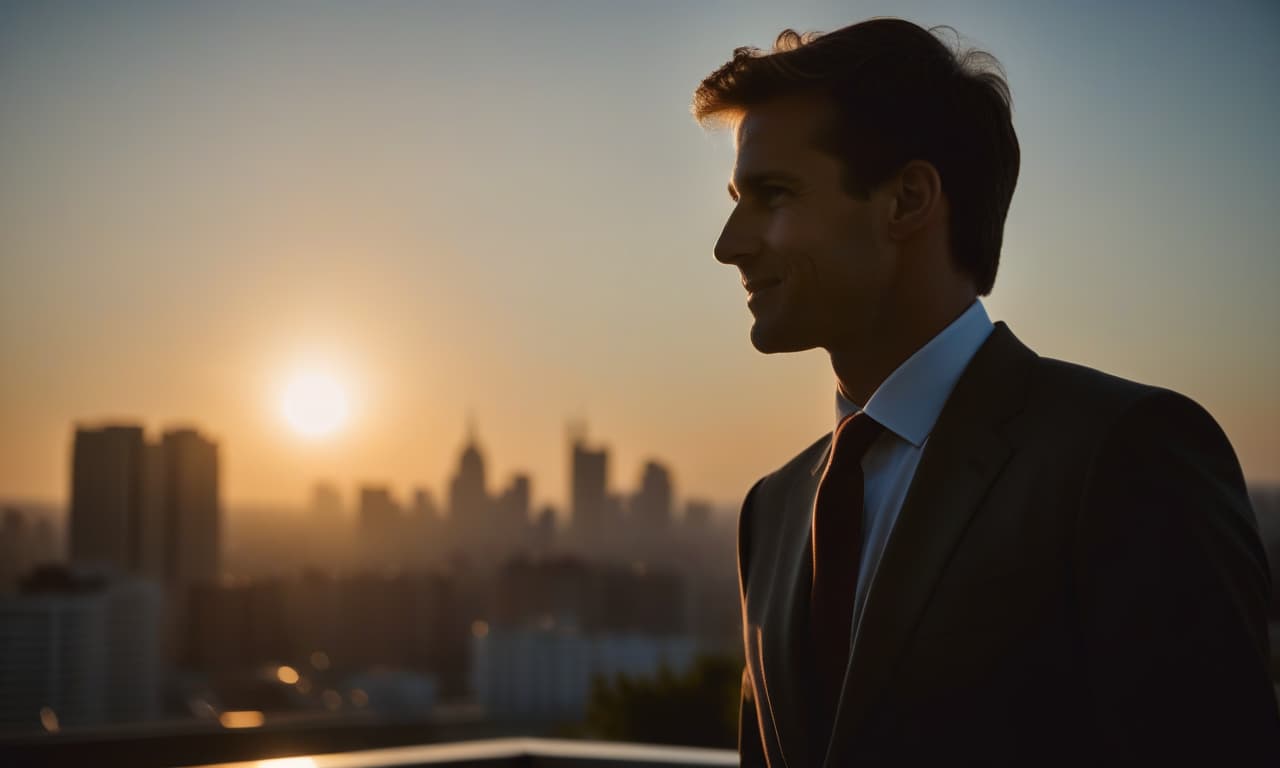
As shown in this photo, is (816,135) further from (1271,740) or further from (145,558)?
(145,558)

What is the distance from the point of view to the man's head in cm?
102

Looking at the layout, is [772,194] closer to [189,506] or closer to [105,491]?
[105,491]

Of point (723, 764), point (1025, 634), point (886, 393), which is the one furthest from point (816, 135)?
point (723, 764)

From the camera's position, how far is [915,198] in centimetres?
103

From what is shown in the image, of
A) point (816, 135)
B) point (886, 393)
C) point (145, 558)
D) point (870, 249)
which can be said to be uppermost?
point (816, 135)

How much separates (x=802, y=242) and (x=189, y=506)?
38.9 meters

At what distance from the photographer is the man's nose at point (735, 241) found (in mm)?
1050

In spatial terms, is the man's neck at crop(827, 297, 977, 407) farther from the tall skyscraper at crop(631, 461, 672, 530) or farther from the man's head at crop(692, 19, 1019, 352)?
the tall skyscraper at crop(631, 461, 672, 530)

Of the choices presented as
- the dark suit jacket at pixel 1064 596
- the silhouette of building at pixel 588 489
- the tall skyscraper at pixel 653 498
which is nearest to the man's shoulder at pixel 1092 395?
the dark suit jacket at pixel 1064 596

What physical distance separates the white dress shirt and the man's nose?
6.6 inches

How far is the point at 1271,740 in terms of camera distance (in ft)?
2.56

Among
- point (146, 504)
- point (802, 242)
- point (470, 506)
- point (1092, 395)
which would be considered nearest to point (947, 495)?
point (1092, 395)

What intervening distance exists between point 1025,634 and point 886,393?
0.26 metres

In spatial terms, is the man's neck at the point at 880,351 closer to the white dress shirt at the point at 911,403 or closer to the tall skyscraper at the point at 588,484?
the white dress shirt at the point at 911,403
